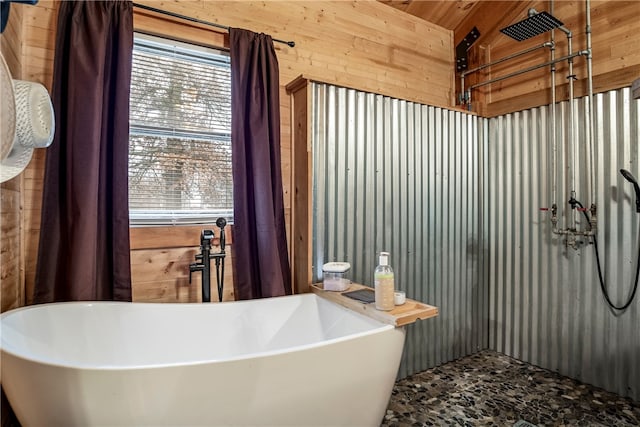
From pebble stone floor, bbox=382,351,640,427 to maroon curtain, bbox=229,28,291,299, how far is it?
1.09m

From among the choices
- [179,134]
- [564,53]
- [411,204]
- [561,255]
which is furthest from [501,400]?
[179,134]

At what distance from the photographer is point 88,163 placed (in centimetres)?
171

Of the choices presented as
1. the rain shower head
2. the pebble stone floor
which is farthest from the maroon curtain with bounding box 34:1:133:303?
the rain shower head

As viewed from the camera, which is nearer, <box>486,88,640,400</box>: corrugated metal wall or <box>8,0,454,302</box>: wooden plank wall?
<box>8,0,454,302</box>: wooden plank wall

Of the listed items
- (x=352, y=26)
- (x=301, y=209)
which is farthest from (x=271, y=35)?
(x=301, y=209)

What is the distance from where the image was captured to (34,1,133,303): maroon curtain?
5.52 ft

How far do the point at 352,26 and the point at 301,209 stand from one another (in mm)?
1483

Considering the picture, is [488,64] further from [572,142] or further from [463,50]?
[572,142]

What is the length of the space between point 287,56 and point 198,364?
199cm

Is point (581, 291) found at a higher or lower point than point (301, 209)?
lower

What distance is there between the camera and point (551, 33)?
2641mm

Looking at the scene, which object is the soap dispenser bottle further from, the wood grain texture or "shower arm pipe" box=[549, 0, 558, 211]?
"shower arm pipe" box=[549, 0, 558, 211]

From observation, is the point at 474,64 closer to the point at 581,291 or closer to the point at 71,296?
the point at 581,291

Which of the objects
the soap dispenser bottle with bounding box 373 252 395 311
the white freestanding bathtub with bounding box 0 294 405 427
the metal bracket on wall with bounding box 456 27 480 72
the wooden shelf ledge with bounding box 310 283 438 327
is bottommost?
the white freestanding bathtub with bounding box 0 294 405 427
